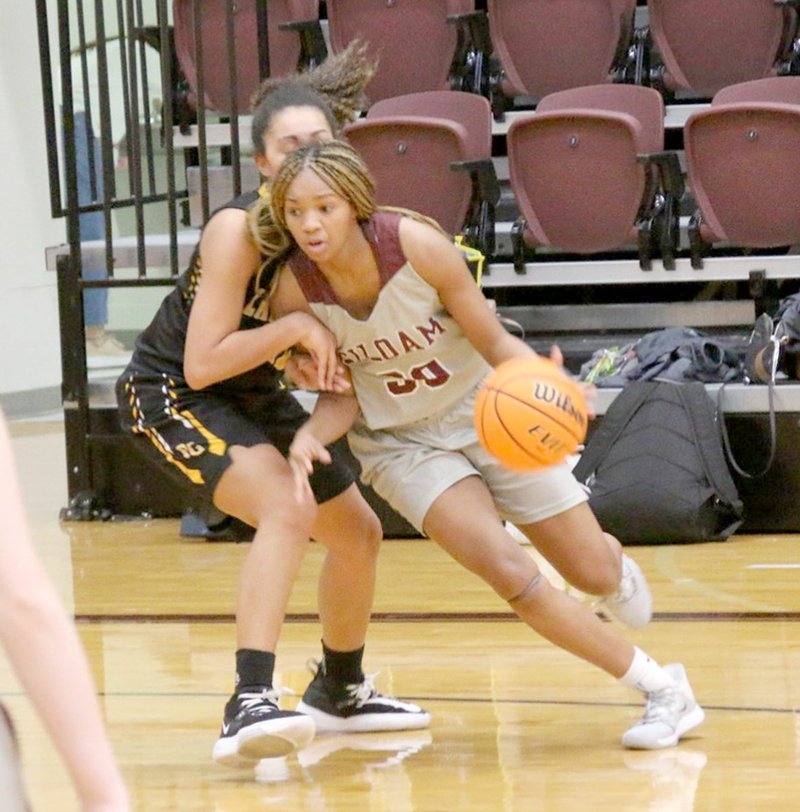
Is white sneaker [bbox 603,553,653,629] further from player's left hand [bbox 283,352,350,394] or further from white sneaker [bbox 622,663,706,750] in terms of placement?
player's left hand [bbox 283,352,350,394]

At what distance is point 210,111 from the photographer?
7.13 meters

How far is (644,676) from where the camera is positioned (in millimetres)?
3234

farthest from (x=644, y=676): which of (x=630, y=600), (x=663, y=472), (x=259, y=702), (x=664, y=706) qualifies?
(x=663, y=472)

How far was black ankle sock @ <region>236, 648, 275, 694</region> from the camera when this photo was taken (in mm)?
3057

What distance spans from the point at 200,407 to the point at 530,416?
0.82 meters

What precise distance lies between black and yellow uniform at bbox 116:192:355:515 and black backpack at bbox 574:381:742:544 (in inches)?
76.6

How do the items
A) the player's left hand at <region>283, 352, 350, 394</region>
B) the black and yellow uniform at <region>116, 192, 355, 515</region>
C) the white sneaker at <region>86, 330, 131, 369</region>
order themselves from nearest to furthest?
1. the player's left hand at <region>283, 352, 350, 394</region>
2. the black and yellow uniform at <region>116, 192, 355, 515</region>
3. the white sneaker at <region>86, 330, 131, 369</region>

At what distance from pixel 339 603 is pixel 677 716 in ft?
2.47

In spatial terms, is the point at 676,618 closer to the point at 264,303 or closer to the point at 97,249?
the point at 264,303

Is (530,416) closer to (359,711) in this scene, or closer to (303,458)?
(303,458)

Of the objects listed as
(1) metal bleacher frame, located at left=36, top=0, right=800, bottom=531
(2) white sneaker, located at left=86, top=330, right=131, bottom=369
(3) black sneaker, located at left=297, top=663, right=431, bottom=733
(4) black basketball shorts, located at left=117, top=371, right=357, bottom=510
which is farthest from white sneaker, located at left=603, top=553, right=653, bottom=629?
(2) white sneaker, located at left=86, top=330, right=131, bottom=369

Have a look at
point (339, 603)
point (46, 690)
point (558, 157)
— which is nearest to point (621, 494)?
point (558, 157)

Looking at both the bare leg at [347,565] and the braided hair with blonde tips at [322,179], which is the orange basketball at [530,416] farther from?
the bare leg at [347,565]

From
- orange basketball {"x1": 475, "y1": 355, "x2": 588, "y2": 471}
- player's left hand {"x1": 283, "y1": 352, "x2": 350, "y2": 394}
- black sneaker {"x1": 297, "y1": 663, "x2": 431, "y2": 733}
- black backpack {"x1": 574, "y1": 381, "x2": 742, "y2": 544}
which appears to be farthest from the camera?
black backpack {"x1": 574, "y1": 381, "x2": 742, "y2": 544}
